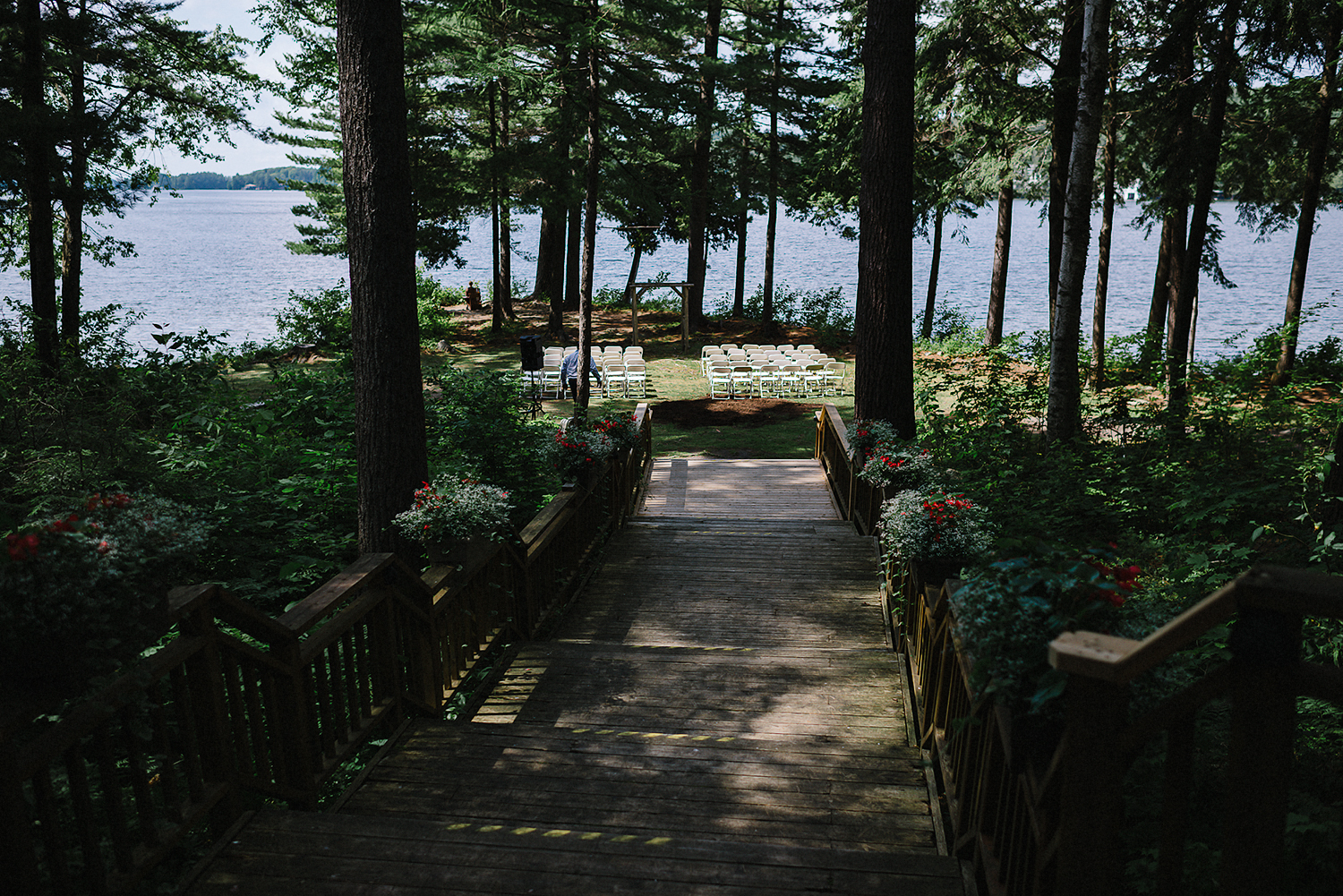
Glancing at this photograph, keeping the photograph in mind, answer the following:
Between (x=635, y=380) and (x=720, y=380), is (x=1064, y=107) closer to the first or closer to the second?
(x=720, y=380)

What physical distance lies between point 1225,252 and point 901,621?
90.2 meters

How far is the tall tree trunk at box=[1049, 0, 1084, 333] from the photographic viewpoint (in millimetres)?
13086

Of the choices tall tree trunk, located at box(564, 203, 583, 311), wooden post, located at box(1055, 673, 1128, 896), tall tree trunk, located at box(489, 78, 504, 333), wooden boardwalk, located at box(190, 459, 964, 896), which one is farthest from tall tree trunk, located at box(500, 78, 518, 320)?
wooden post, located at box(1055, 673, 1128, 896)

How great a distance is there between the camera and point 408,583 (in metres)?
4.29

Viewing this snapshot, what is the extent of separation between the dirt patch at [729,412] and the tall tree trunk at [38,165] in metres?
9.82

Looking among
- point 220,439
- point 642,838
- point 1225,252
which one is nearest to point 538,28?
point 220,439

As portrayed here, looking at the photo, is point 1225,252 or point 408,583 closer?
point 408,583

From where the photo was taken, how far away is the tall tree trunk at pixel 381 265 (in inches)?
209

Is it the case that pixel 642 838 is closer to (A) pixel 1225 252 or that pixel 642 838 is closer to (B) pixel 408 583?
(B) pixel 408 583

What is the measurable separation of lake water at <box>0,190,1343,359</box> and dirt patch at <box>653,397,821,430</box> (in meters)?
7.24

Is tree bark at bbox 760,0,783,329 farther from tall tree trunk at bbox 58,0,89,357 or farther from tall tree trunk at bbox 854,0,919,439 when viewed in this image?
tall tree trunk at bbox 58,0,89,357

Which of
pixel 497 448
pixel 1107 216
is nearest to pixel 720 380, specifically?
pixel 1107 216

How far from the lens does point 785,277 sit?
59156 mm

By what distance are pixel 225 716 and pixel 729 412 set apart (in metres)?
14.4
